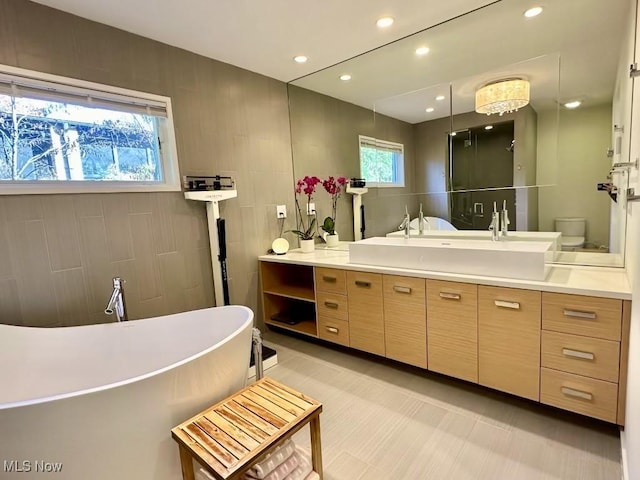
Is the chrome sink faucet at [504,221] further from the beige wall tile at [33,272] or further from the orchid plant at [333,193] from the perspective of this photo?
the beige wall tile at [33,272]

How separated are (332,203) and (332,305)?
1010 mm

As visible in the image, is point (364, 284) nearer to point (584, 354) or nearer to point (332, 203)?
point (332, 203)

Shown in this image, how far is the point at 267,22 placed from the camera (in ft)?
6.66

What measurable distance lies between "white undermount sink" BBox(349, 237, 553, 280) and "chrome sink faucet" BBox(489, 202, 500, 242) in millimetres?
36

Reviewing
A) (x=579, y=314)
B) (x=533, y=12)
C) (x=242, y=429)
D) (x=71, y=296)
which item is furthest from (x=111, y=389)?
(x=533, y=12)

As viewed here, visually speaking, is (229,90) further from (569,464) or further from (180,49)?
(569,464)

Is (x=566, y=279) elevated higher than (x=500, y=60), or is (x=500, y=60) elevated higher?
(x=500, y=60)

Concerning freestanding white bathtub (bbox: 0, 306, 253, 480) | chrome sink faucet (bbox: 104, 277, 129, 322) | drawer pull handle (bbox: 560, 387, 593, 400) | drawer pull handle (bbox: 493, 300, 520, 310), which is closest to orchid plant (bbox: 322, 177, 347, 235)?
freestanding white bathtub (bbox: 0, 306, 253, 480)

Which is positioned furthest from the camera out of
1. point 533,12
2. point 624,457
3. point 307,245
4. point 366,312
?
point 307,245

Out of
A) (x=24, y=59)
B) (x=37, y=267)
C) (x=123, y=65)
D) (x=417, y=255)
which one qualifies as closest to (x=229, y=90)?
(x=123, y=65)

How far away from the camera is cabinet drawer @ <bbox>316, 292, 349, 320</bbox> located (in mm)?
2434

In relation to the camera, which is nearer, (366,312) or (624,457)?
(624,457)

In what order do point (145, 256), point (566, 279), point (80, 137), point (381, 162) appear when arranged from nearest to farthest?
point (566, 279)
point (80, 137)
point (145, 256)
point (381, 162)

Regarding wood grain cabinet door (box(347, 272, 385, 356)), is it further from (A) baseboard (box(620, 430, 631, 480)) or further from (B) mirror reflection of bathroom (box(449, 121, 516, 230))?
(A) baseboard (box(620, 430, 631, 480))
